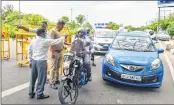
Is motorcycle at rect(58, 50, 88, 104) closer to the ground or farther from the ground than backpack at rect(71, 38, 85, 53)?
closer to the ground

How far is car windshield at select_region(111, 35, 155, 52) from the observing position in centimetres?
711

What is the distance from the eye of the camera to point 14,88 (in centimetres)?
596

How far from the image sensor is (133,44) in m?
7.37

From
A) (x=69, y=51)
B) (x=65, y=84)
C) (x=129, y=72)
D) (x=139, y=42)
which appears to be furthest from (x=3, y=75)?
(x=139, y=42)

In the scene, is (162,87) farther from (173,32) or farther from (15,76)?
(173,32)

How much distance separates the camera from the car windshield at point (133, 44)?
7.11 metres

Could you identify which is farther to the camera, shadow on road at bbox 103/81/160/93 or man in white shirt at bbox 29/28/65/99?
shadow on road at bbox 103/81/160/93

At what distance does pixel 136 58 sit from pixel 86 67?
138cm

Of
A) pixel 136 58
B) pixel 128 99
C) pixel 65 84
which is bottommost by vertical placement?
pixel 128 99

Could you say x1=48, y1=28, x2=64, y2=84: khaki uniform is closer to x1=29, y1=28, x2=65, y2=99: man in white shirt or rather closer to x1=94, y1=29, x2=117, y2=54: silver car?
x1=29, y1=28, x2=65, y2=99: man in white shirt

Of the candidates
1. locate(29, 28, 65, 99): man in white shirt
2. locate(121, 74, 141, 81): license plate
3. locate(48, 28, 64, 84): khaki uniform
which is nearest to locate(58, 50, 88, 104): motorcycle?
locate(48, 28, 64, 84): khaki uniform

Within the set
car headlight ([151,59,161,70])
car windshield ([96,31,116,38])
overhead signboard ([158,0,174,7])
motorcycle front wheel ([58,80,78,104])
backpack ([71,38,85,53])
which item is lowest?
motorcycle front wheel ([58,80,78,104])

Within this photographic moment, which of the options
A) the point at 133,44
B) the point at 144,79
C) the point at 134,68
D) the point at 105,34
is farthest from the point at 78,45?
the point at 105,34

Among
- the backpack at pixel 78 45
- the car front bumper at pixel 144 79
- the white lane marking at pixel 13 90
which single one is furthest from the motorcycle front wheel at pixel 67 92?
the white lane marking at pixel 13 90
